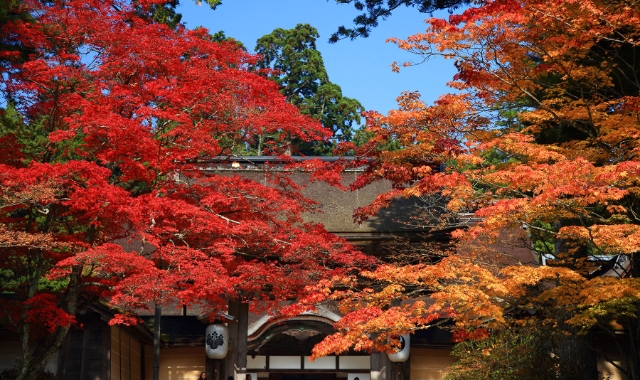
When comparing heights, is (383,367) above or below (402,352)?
below

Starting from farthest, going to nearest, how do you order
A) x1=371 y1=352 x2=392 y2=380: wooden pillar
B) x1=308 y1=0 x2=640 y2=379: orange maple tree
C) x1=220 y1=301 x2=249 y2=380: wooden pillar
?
x1=220 y1=301 x2=249 y2=380: wooden pillar
x1=371 y1=352 x2=392 y2=380: wooden pillar
x1=308 y1=0 x2=640 y2=379: orange maple tree

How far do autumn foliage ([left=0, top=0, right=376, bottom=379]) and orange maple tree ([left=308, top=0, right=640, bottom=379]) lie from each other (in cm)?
184

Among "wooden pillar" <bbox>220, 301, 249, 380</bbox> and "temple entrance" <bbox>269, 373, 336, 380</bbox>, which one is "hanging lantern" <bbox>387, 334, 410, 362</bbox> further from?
"temple entrance" <bbox>269, 373, 336, 380</bbox>

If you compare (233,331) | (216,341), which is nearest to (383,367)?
(233,331)

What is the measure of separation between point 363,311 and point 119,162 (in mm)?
5164

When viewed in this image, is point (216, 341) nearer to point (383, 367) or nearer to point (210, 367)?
point (210, 367)

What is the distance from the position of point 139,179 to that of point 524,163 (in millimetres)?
6662

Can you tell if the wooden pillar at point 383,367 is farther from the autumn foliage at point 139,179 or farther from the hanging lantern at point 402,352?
the autumn foliage at point 139,179

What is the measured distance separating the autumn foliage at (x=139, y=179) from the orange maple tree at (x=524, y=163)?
184 cm

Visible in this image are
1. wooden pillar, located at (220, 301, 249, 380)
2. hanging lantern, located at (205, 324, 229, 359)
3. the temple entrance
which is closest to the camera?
wooden pillar, located at (220, 301, 249, 380)

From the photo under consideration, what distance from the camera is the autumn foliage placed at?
12.4 metres

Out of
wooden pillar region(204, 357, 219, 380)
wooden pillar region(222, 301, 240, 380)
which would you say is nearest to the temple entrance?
wooden pillar region(204, 357, 219, 380)

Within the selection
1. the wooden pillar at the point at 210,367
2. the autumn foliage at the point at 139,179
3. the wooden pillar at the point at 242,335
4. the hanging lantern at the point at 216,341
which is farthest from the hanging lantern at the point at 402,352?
the wooden pillar at the point at 210,367

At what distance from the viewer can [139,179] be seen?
13.5 metres
